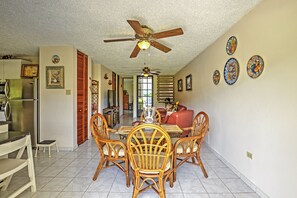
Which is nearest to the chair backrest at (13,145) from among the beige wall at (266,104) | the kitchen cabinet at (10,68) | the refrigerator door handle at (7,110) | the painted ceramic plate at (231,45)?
the refrigerator door handle at (7,110)

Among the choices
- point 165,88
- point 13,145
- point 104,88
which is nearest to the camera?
point 13,145

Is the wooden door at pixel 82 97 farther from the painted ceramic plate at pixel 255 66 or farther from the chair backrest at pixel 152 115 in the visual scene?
the painted ceramic plate at pixel 255 66

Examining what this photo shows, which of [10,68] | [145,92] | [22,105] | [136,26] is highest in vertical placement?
[136,26]

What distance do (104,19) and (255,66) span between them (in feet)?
7.39

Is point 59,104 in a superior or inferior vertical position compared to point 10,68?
→ inferior

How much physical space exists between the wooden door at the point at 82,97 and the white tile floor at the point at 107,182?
1166 millimetres

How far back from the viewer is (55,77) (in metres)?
3.74

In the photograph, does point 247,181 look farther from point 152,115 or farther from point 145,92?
point 145,92

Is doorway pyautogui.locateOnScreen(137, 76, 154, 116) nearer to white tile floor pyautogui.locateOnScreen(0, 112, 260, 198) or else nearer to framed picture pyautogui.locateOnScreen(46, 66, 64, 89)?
framed picture pyautogui.locateOnScreen(46, 66, 64, 89)

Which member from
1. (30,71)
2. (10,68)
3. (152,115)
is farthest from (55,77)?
(152,115)

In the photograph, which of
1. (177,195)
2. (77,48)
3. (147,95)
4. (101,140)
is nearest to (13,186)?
(101,140)

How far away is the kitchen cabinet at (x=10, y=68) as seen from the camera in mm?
4445

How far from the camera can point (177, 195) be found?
2033 mm

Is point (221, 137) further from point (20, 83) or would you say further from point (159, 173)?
point (20, 83)
